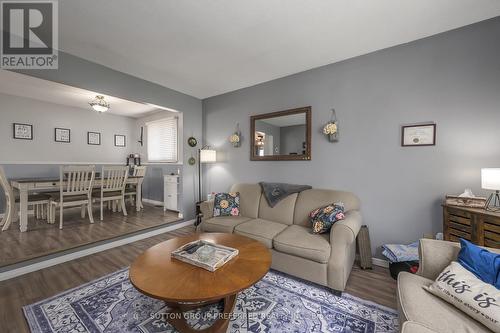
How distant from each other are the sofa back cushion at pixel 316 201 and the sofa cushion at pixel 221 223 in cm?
72

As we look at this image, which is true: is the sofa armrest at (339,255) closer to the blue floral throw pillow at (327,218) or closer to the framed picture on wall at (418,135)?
the blue floral throw pillow at (327,218)

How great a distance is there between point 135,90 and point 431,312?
390cm

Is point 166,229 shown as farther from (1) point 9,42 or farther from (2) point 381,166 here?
(2) point 381,166

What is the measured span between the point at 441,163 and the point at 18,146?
288 inches

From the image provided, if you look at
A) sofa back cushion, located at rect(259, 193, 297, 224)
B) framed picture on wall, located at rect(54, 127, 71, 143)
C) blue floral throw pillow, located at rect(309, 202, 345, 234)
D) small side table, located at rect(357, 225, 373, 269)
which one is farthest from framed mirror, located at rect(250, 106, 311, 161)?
framed picture on wall, located at rect(54, 127, 71, 143)

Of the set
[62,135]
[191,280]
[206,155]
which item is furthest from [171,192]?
[191,280]

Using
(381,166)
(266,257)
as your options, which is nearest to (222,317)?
(266,257)

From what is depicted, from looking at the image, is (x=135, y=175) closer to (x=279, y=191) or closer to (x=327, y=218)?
(x=279, y=191)

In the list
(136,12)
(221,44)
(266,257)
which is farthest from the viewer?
(221,44)

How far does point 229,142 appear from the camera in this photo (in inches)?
149

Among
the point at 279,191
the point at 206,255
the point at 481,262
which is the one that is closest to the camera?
the point at 481,262

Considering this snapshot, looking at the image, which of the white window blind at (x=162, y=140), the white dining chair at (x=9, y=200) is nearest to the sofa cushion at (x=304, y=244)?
the white window blind at (x=162, y=140)

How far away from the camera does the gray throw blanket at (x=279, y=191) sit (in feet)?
9.11

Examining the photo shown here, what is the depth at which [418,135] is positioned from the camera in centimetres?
217
